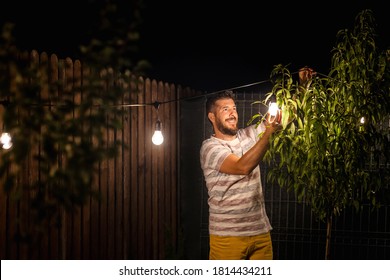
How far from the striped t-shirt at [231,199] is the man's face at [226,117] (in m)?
0.18

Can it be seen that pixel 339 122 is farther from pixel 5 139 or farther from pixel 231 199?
pixel 5 139

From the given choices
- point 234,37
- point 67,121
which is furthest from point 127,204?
point 234,37

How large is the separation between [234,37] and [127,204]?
4.12 meters

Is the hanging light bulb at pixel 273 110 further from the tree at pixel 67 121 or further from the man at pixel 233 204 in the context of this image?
the tree at pixel 67 121

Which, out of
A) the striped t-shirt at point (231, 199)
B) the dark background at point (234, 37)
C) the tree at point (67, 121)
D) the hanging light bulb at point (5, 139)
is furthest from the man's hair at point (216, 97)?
the tree at point (67, 121)

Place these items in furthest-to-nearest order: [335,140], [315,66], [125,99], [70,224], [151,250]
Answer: [315,66] → [151,250] → [125,99] → [70,224] → [335,140]

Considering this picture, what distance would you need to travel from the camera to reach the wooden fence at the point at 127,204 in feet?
18.1

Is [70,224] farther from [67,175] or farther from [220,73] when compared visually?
[220,73]

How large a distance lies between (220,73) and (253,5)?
121 cm

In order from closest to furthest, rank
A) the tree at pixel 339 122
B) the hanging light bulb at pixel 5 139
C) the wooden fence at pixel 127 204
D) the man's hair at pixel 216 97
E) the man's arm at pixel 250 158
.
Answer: the hanging light bulb at pixel 5 139 < the tree at pixel 339 122 < the wooden fence at pixel 127 204 < the man's arm at pixel 250 158 < the man's hair at pixel 216 97

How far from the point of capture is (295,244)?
7816 mm

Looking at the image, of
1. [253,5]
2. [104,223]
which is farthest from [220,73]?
[104,223]

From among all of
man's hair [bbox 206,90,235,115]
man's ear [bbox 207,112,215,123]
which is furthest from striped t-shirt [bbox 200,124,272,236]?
man's hair [bbox 206,90,235,115]

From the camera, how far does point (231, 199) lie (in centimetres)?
672
